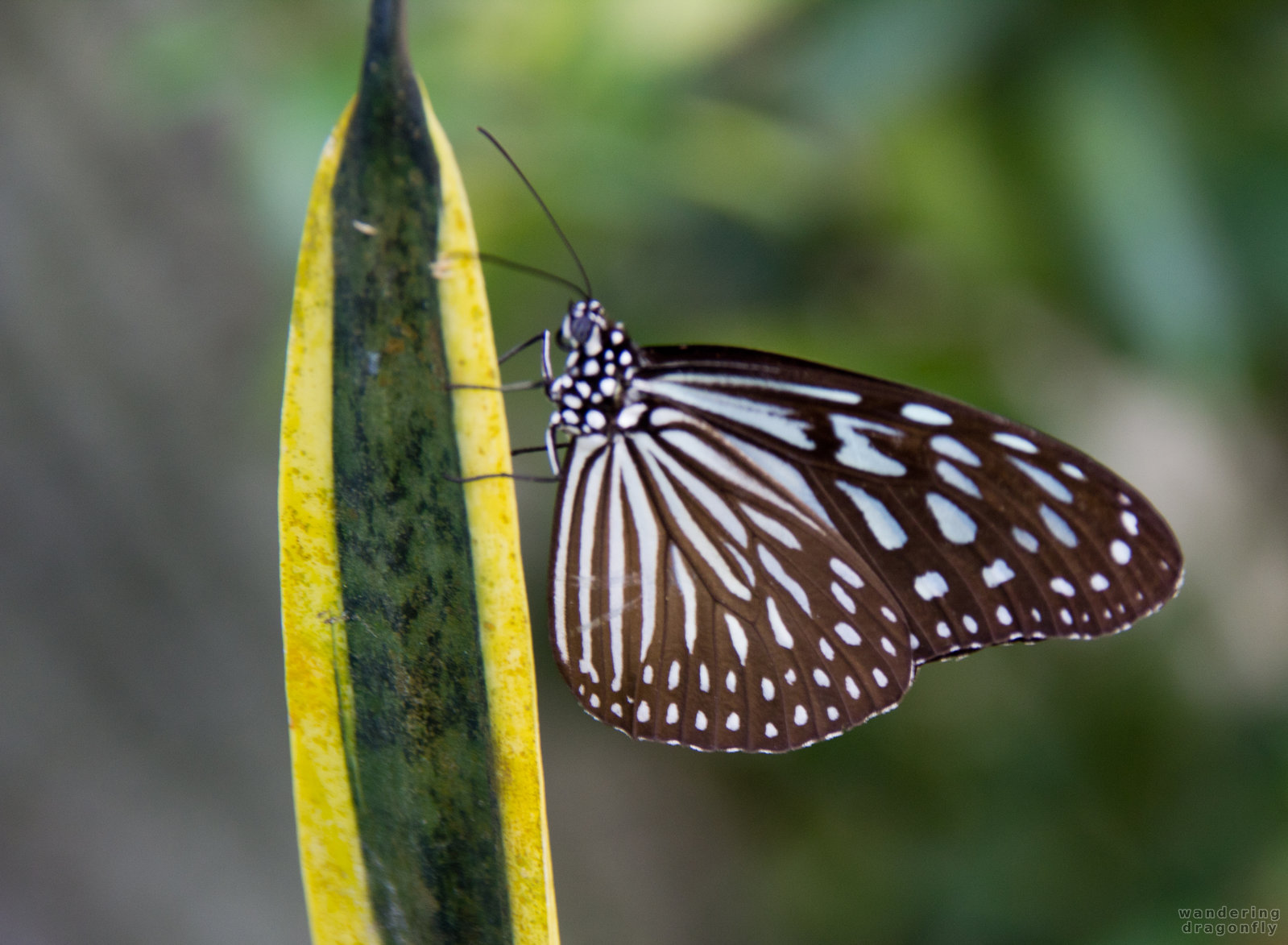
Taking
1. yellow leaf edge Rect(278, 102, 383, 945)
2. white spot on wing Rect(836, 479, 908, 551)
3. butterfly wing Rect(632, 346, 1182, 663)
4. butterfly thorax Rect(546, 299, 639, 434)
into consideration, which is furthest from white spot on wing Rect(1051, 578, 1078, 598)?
yellow leaf edge Rect(278, 102, 383, 945)

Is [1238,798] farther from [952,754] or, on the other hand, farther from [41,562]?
[41,562]

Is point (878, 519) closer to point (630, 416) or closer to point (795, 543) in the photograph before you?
point (795, 543)

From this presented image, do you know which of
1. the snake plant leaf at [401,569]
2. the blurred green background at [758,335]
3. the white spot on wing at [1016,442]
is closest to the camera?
the snake plant leaf at [401,569]

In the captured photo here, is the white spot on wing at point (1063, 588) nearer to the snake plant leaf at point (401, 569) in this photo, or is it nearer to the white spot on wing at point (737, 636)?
the white spot on wing at point (737, 636)

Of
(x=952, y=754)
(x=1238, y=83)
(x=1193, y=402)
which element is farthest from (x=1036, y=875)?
(x=1238, y=83)

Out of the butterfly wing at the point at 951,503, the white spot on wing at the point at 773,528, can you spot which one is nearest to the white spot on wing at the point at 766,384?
the butterfly wing at the point at 951,503
